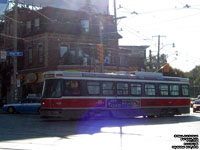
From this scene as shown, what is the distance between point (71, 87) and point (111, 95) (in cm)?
317

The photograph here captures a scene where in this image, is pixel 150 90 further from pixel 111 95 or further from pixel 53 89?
pixel 53 89

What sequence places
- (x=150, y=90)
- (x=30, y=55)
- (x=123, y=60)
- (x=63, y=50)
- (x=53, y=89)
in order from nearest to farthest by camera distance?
1. (x=53, y=89)
2. (x=150, y=90)
3. (x=63, y=50)
4. (x=30, y=55)
5. (x=123, y=60)

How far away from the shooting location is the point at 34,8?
149ft

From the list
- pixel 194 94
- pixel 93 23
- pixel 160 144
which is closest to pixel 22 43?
pixel 93 23

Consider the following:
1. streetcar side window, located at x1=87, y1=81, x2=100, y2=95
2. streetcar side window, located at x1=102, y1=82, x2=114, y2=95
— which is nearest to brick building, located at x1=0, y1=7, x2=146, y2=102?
streetcar side window, located at x1=102, y1=82, x2=114, y2=95

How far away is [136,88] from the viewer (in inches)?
985

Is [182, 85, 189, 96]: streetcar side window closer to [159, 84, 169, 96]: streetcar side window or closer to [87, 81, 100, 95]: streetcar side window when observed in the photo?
[159, 84, 169, 96]: streetcar side window

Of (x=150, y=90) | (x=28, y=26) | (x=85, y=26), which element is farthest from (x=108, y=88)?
(x=28, y=26)

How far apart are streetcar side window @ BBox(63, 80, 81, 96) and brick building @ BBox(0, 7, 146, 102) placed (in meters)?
15.8

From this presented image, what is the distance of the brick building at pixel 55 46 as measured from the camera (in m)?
39.5

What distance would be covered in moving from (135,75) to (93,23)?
1977 centimetres

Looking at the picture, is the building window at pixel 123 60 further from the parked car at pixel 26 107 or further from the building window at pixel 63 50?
the parked car at pixel 26 107

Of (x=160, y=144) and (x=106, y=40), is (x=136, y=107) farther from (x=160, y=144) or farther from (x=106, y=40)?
(x=106, y=40)

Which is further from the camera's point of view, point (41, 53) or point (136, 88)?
point (41, 53)
